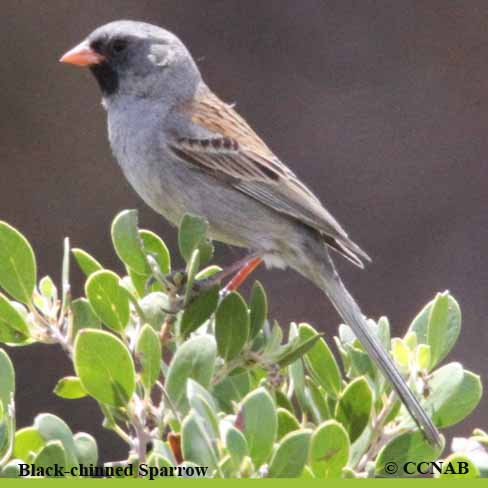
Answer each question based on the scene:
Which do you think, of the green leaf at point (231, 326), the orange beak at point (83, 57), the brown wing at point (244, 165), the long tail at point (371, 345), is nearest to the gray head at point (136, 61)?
the orange beak at point (83, 57)

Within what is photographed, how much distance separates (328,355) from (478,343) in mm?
3600

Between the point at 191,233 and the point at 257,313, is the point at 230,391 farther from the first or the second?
the point at 191,233

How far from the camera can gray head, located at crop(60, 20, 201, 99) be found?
3609 millimetres

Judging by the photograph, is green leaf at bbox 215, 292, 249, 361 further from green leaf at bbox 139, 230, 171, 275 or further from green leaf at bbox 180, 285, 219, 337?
green leaf at bbox 139, 230, 171, 275

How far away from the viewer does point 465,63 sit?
6.08 metres

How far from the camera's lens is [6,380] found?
197 cm

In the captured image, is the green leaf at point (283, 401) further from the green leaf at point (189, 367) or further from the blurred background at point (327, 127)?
the blurred background at point (327, 127)

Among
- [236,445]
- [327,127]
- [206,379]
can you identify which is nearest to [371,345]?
[206,379]

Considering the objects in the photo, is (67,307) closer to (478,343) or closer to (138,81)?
(138,81)

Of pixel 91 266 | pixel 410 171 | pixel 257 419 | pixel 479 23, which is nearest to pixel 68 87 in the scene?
pixel 410 171

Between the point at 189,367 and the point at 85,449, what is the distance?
0.21 metres

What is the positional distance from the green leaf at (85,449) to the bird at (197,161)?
1295 mm

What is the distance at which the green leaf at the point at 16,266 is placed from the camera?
2.14 meters

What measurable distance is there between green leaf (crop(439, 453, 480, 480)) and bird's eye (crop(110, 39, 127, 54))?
214 centimetres
